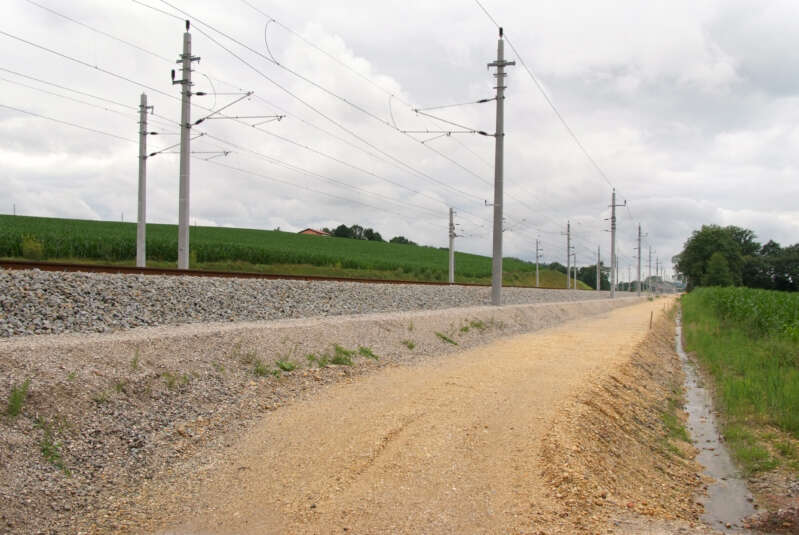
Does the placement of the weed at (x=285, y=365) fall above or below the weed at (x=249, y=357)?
below

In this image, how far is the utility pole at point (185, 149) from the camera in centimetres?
2070

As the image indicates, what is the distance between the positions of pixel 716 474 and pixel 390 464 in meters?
4.81

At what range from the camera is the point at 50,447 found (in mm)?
6152

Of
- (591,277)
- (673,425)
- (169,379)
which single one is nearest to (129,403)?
(169,379)

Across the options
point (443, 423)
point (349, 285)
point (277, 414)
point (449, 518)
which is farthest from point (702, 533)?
point (349, 285)

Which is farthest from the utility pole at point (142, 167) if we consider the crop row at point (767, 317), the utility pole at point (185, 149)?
the crop row at point (767, 317)

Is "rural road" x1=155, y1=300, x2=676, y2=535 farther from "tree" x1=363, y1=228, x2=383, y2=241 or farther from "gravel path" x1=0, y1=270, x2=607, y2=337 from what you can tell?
"tree" x1=363, y1=228, x2=383, y2=241

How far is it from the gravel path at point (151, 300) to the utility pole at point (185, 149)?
5.10 meters

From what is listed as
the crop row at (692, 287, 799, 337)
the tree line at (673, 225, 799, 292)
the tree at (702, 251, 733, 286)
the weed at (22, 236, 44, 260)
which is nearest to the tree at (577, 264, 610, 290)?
the tree line at (673, 225, 799, 292)

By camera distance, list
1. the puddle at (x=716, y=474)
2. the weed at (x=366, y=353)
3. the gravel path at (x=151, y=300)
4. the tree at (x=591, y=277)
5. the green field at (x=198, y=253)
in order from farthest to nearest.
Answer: the tree at (x=591, y=277) → the green field at (x=198, y=253) → the weed at (x=366, y=353) → the gravel path at (x=151, y=300) → the puddle at (x=716, y=474)

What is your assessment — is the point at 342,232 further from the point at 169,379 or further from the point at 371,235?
the point at 169,379

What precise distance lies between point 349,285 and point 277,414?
38.8ft

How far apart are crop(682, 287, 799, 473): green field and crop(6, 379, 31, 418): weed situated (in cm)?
905

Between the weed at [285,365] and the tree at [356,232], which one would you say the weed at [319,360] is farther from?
the tree at [356,232]
